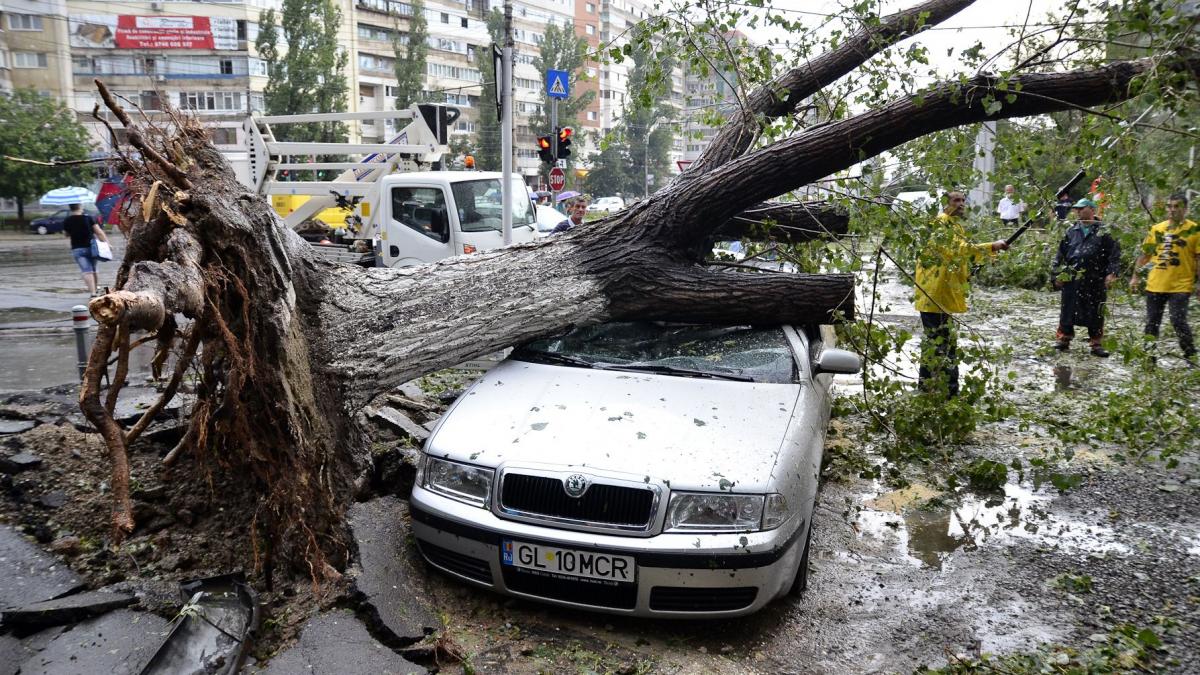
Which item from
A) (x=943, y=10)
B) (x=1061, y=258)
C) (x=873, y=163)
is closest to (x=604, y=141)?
(x=873, y=163)

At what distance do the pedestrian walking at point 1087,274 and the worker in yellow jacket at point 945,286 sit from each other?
281 cm

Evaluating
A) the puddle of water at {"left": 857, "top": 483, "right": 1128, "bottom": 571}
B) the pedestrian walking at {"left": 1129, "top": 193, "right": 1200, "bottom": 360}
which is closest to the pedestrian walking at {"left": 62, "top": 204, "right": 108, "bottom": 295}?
the puddle of water at {"left": 857, "top": 483, "right": 1128, "bottom": 571}

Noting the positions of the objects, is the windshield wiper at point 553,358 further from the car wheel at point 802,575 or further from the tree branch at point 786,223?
the tree branch at point 786,223

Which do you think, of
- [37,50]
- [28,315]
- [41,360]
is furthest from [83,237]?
[37,50]

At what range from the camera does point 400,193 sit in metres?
12.2

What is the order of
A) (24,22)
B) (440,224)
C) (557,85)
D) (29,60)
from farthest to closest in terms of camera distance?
(29,60), (24,22), (557,85), (440,224)

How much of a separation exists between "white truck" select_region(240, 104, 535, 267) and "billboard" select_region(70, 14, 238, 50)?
134 feet

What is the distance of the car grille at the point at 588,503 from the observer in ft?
11.1

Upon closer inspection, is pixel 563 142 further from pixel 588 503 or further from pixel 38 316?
pixel 588 503

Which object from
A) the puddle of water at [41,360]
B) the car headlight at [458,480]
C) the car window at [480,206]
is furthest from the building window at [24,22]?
the car headlight at [458,480]

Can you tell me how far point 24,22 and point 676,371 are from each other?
55.0m

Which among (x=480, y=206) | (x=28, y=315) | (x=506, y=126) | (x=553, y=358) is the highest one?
(x=506, y=126)

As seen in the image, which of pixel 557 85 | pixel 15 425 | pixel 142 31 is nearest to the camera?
pixel 15 425

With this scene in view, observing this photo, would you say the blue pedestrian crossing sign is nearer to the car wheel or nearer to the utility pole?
the utility pole
